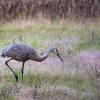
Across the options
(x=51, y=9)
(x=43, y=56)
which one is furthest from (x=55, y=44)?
(x=51, y=9)

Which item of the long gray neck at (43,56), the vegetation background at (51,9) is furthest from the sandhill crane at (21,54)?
the vegetation background at (51,9)

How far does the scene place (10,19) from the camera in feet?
15.0

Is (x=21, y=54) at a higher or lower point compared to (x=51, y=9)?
lower

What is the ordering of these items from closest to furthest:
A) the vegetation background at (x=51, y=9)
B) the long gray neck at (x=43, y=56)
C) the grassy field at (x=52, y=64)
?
the grassy field at (x=52, y=64), the long gray neck at (x=43, y=56), the vegetation background at (x=51, y=9)

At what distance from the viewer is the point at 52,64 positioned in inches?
171

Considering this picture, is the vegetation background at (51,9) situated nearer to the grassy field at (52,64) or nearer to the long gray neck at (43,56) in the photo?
the grassy field at (52,64)

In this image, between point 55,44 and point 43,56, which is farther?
point 55,44

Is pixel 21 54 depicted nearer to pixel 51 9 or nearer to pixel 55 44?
pixel 55 44

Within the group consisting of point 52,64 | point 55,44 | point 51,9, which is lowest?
point 52,64

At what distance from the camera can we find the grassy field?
13.6ft

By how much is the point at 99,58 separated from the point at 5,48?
838 millimetres

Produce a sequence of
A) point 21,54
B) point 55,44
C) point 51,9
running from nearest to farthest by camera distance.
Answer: point 21,54 → point 55,44 → point 51,9

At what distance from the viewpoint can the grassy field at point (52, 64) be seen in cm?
416

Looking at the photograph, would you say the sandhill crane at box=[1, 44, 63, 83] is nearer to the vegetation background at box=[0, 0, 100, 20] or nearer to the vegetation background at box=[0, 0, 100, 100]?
the vegetation background at box=[0, 0, 100, 100]
